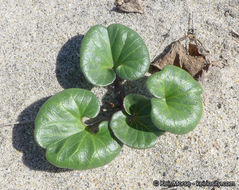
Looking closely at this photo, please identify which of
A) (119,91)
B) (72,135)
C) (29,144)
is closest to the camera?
(72,135)

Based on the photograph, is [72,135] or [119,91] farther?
[119,91]

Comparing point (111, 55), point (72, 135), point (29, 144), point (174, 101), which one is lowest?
point (29, 144)

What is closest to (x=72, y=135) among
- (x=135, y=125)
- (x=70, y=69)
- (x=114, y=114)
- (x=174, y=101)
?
(x=114, y=114)

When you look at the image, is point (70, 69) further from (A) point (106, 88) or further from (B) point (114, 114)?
(B) point (114, 114)

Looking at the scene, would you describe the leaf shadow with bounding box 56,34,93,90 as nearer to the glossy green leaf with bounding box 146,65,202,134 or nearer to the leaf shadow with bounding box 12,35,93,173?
the leaf shadow with bounding box 12,35,93,173

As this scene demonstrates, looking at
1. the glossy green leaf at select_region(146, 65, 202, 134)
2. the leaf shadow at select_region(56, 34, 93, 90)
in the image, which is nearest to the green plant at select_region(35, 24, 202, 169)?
the glossy green leaf at select_region(146, 65, 202, 134)

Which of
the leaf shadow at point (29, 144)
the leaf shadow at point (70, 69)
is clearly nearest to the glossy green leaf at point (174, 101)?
the leaf shadow at point (70, 69)
